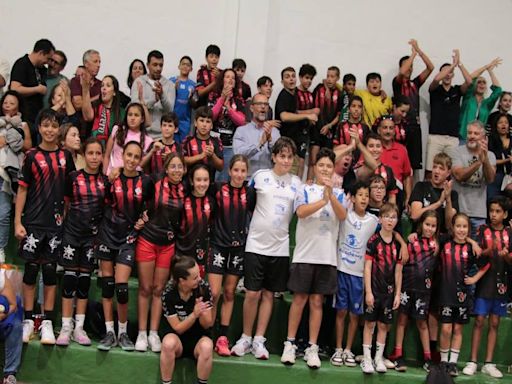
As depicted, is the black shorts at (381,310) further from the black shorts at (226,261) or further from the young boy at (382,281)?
the black shorts at (226,261)

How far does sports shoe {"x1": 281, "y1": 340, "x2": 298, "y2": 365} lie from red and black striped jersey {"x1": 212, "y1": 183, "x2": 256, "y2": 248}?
34.5 inches

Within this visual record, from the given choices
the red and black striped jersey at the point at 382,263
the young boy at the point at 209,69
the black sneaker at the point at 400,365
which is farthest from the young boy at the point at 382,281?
the young boy at the point at 209,69

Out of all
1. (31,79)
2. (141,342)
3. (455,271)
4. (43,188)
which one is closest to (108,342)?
(141,342)

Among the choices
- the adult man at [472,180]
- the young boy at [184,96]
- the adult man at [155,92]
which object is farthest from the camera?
the young boy at [184,96]

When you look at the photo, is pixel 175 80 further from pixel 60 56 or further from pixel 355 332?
pixel 355 332

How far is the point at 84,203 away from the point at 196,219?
88cm

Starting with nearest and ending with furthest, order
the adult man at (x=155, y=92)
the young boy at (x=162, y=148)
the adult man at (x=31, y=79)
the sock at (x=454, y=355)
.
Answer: the sock at (x=454, y=355) → the young boy at (x=162, y=148) → the adult man at (x=31, y=79) → the adult man at (x=155, y=92)

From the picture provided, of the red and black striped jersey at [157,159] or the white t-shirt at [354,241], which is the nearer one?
the white t-shirt at [354,241]

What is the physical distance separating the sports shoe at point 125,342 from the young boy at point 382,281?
1.83 m

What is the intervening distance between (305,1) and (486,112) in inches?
108

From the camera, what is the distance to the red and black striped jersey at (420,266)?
559 centimetres

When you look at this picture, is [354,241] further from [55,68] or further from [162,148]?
[55,68]

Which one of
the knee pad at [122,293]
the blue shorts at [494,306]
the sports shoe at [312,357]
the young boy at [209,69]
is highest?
the young boy at [209,69]

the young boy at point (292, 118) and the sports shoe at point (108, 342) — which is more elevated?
the young boy at point (292, 118)
